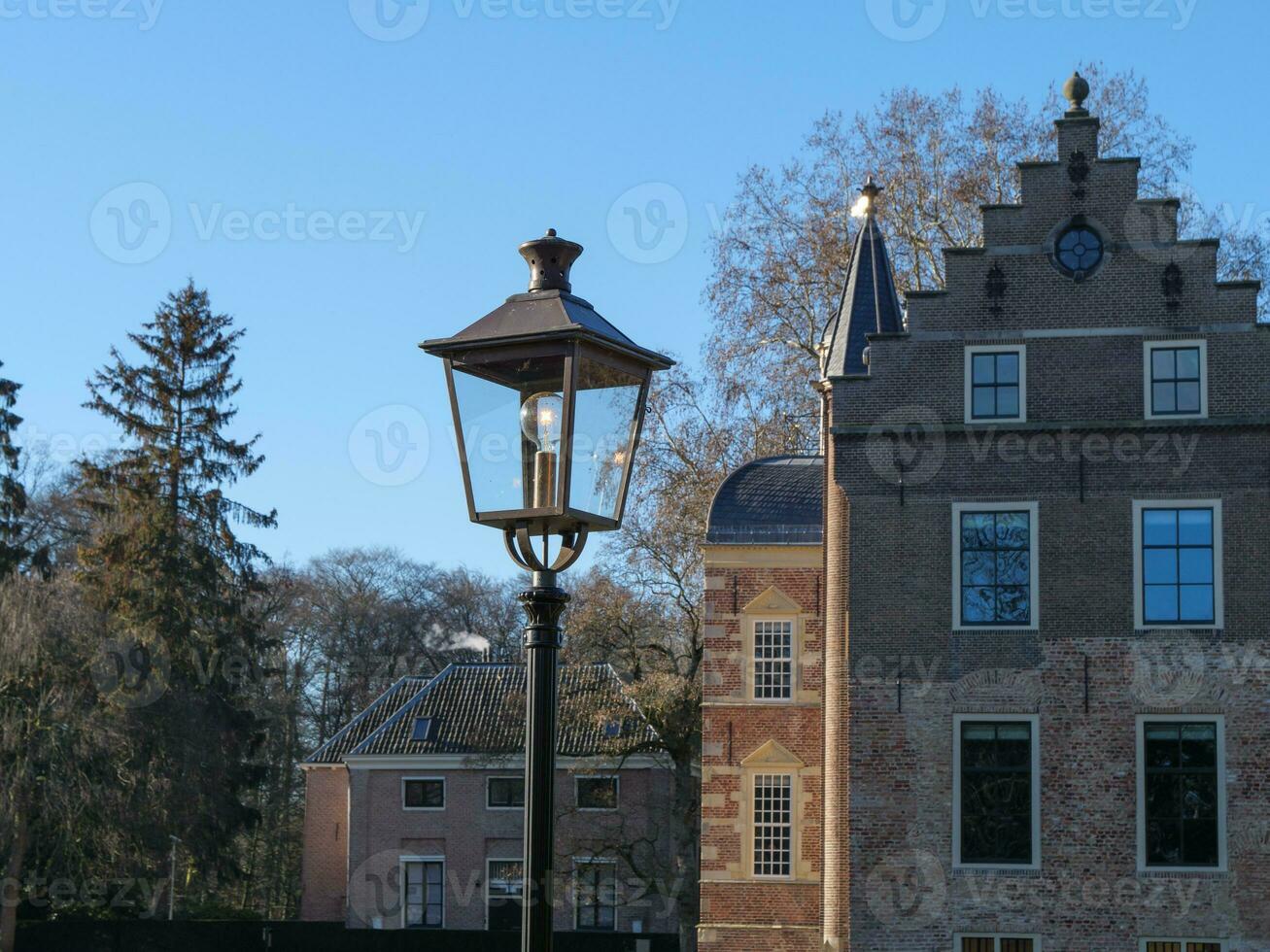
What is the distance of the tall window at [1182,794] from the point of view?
76.0 ft

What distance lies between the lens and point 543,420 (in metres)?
7.26

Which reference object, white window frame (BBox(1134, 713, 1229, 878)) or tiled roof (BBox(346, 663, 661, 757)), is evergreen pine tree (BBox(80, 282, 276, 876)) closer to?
tiled roof (BBox(346, 663, 661, 757))

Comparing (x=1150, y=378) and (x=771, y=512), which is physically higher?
(x=1150, y=378)

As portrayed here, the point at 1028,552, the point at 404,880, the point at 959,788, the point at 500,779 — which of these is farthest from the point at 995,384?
the point at 404,880

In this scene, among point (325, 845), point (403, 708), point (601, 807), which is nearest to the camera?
point (601, 807)

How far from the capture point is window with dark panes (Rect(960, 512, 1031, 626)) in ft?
79.4

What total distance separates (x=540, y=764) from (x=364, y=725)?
46.4m

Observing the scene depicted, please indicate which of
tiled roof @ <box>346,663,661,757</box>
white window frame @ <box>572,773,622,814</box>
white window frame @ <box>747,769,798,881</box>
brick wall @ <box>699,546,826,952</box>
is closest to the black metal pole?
brick wall @ <box>699,546,826,952</box>

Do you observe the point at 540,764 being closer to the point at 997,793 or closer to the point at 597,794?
the point at 997,793

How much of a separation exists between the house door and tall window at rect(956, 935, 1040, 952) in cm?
2616

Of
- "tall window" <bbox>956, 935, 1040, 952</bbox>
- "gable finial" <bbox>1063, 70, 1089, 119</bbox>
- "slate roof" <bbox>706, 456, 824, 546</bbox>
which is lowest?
"tall window" <bbox>956, 935, 1040, 952</bbox>
